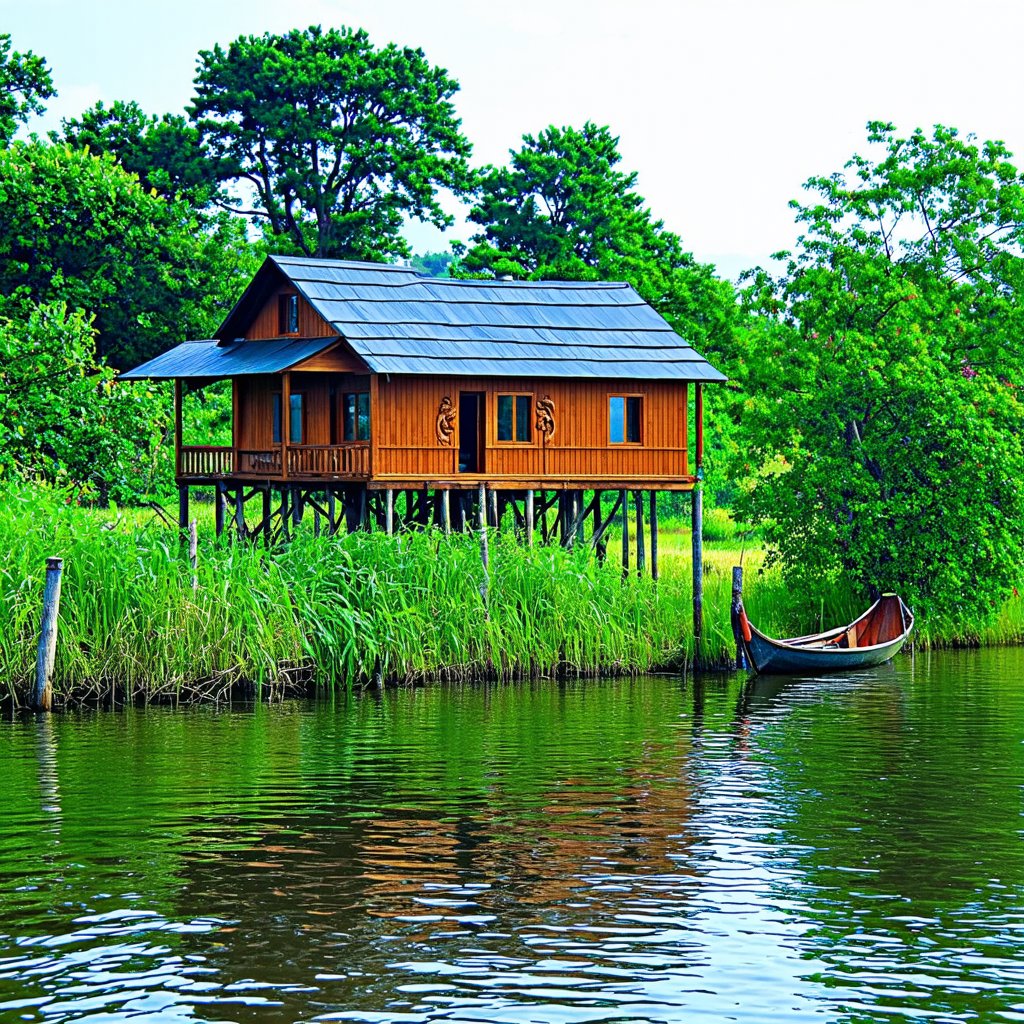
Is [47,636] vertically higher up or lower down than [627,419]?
lower down

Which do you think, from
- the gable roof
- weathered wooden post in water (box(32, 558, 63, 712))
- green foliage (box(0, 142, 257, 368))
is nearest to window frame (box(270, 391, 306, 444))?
the gable roof

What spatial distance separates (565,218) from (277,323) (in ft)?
69.5

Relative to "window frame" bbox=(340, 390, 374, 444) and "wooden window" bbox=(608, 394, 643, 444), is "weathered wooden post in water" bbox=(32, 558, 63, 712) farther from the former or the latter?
"wooden window" bbox=(608, 394, 643, 444)

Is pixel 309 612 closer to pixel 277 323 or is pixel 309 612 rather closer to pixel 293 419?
pixel 277 323

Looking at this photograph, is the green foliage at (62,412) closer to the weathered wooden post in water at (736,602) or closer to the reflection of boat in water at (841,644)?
the weathered wooden post in water at (736,602)

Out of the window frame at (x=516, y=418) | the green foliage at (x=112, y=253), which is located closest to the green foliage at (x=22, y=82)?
the green foliage at (x=112, y=253)

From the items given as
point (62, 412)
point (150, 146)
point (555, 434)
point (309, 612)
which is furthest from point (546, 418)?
point (150, 146)

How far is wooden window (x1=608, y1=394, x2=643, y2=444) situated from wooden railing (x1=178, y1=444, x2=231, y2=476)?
9270 mm

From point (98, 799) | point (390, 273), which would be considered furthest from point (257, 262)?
point (98, 799)

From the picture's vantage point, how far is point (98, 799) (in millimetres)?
18484

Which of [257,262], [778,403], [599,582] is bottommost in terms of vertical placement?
[599,582]

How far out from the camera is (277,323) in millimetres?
40906

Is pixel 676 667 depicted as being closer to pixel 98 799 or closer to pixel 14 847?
pixel 98 799

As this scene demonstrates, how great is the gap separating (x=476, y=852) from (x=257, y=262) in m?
47.2
